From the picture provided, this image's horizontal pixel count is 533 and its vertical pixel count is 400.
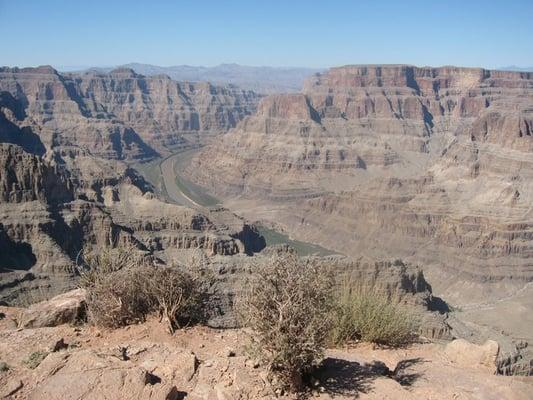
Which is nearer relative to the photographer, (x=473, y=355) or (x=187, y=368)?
(x=187, y=368)

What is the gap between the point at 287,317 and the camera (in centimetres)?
1201

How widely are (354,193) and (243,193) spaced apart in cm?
4013

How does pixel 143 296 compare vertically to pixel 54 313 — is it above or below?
above

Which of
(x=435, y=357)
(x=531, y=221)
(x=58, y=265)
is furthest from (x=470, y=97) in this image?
(x=435, y=357)

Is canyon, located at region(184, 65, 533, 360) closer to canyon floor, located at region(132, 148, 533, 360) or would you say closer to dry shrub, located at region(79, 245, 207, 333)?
canyon floor, located at region(132, 148, 533, 360)

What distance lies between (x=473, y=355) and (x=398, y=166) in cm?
12673

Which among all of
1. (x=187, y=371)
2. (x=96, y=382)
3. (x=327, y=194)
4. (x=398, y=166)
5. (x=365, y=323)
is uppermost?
(x=96, y=382)

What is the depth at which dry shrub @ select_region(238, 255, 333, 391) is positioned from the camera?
11812 mm

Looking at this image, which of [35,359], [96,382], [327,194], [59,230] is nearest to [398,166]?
[327,194]

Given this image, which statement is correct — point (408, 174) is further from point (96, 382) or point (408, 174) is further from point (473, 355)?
point (96, 382)

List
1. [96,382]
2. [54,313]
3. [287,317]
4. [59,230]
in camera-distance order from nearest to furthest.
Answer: [96,382]
[287,317]
[54,313]
[59,230]

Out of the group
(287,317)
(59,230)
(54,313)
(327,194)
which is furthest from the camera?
(327,194)

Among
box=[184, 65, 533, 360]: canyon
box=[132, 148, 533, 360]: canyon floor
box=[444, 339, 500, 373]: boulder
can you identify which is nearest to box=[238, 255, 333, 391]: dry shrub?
box=[444, 339, 500, 373]: boulder

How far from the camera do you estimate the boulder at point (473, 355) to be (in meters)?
16.9
